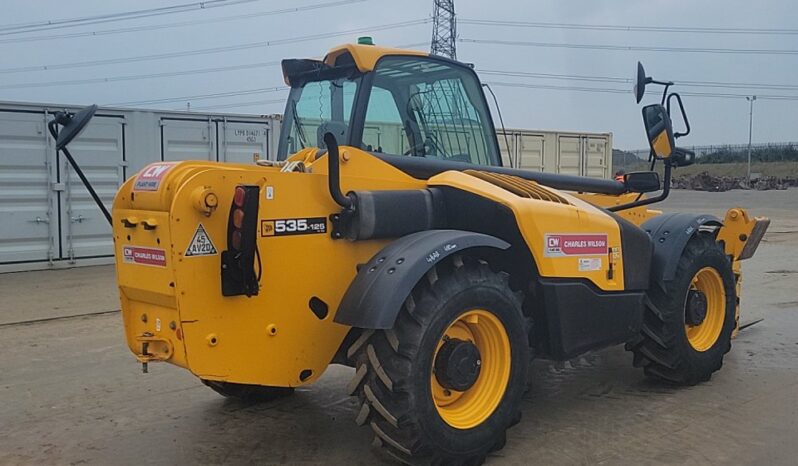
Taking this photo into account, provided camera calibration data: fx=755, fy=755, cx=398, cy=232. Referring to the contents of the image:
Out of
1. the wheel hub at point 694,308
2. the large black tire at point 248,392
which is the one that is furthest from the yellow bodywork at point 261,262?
the wheel hub at point 694,308

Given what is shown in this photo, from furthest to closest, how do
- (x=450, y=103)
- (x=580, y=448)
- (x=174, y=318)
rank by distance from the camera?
(x=450, y=103)
(x=580, y=448)
(x=174, y=318)

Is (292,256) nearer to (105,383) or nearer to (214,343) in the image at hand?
(214,343)

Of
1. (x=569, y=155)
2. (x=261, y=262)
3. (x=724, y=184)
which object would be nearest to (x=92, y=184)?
(x=261, y=262)

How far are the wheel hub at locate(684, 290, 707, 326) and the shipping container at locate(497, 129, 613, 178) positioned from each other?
11523mm

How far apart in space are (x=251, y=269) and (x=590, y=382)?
3129 mm

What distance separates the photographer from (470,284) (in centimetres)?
395

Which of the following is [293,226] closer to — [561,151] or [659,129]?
[659,129]

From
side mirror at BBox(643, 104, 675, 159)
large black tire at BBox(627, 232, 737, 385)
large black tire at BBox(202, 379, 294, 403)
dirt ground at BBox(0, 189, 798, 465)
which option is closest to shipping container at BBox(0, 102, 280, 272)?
dirt ground at BBox(0, 189, 798, 465)

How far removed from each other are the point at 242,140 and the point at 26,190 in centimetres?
363

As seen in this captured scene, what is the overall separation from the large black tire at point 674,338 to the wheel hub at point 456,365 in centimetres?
187

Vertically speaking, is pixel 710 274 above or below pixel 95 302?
above

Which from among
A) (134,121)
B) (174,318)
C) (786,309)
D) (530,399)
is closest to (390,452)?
(174,318)

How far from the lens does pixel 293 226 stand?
382cm

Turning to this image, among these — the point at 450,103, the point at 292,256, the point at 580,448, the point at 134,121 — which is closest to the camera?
the point at 292,256
